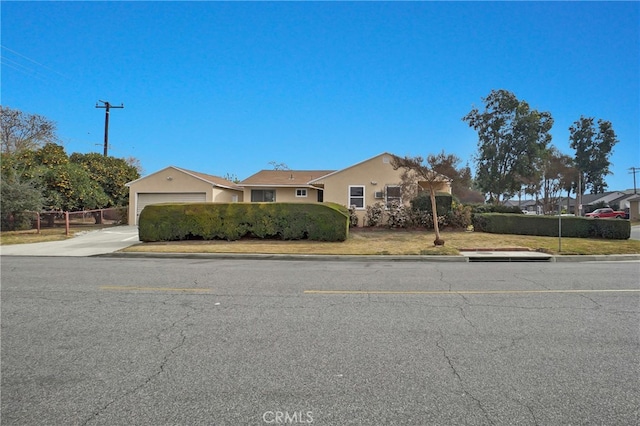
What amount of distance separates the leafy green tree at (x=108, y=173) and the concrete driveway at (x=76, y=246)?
33.2 feet

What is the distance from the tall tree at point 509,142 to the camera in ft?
112

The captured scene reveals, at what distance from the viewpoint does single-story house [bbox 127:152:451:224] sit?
21.9 meters

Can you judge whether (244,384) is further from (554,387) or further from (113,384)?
(554,387)

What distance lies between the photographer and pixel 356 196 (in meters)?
22.3

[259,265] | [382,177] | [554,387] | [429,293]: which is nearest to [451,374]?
[554,387]

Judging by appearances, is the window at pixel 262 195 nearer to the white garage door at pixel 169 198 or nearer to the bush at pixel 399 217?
the white garage door at pixel 169 198

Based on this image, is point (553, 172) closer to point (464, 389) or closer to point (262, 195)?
point (262, 195)

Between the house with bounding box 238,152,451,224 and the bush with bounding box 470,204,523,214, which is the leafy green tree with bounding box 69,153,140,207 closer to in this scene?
the house with bounding box 238,152,451,224

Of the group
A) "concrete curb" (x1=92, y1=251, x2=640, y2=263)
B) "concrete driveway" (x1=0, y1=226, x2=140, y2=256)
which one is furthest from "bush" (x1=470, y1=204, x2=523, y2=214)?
"concrete driveway" (x1=0, y1=226, x2=140, y2=256)

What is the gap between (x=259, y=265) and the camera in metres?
10.6

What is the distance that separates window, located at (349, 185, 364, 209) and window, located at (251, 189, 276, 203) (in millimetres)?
5940

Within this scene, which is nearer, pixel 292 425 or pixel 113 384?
pixel 292 425

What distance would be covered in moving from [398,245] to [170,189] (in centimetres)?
1679

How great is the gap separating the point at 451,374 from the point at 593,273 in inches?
313
